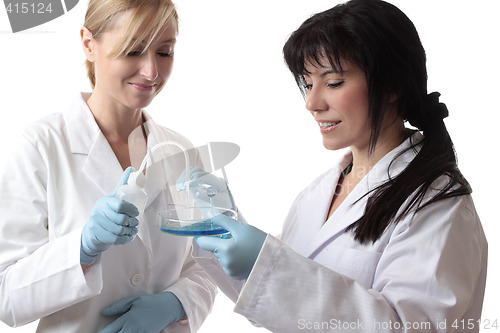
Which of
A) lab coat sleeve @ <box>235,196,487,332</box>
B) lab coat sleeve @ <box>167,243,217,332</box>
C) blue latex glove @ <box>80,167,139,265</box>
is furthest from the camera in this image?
lab coat sleeve @ <box>167,243,217,332</box>

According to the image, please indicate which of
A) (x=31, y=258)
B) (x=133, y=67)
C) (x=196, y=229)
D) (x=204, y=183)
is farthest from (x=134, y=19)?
(x=31, y=258)

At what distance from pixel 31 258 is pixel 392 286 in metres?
0.95

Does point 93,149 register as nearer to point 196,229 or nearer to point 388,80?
point 196,229

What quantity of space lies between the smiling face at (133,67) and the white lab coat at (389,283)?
0.62 meters

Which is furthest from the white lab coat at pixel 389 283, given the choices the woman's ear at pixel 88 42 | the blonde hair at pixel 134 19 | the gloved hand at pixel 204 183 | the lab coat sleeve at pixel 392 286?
the woman's ear at pixel 88 42

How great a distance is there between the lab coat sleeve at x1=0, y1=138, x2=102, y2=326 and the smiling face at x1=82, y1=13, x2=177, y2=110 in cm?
31

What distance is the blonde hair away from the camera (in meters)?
1.48

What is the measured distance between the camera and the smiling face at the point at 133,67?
4.99 ft

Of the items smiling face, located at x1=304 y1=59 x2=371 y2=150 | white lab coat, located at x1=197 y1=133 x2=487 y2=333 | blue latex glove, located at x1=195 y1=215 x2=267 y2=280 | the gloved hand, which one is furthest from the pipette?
smiling face, located at x1=304 y1=59 x2=371 y2=150

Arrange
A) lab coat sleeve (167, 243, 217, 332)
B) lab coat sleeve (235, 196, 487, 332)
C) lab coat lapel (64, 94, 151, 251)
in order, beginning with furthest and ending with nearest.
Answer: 1. lab coat sleeve (167, 243, 217, 332)
2. lab coat lapel (64, 94, 151, 251)
3. lab coat sleeve (235, 196, 487, 332)

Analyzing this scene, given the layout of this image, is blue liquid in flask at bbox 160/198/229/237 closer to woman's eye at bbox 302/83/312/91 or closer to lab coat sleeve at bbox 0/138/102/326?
lab coat sleeve at bbox 0/138/102/326

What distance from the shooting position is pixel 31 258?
142 centimetres

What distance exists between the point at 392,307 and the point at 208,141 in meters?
0.63

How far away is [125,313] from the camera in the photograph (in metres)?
1.53
